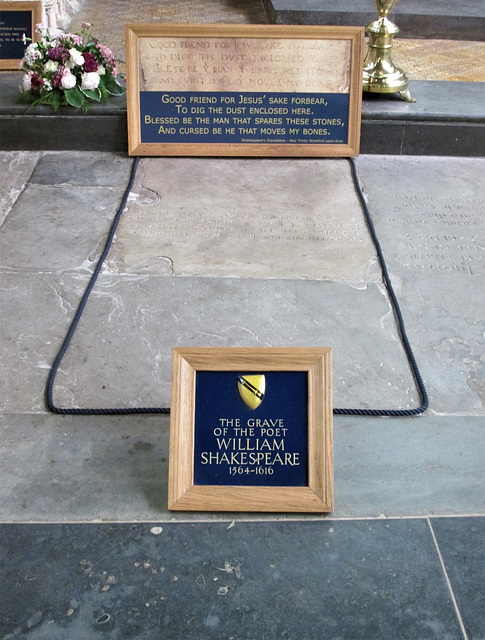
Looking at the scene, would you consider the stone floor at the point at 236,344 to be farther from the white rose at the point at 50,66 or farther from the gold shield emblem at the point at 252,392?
the white rose at the point at 50,66

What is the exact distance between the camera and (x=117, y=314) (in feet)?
8.06

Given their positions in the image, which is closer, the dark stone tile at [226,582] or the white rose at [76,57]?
the dark stone tile at [226,582]

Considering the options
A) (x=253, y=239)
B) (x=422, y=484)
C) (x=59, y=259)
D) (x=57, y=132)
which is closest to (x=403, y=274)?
(x=253, y=239)

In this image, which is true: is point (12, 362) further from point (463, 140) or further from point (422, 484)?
point (463, 140)

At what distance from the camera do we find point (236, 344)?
2.30 meters

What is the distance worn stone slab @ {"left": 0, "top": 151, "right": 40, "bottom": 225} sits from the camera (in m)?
3.24

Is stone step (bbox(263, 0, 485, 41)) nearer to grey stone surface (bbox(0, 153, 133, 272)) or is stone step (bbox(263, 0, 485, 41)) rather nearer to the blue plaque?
grey stone surface (bbox(0, 153, 133, 272))

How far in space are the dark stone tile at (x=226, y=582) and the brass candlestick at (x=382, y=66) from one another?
286cm

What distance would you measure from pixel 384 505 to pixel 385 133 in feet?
8.31

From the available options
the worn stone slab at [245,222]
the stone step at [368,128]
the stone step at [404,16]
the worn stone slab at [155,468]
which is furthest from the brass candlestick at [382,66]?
the worn stone slab at [155,468]

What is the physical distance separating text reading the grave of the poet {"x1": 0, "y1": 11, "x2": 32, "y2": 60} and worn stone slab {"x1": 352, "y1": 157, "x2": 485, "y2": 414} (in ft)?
7.48

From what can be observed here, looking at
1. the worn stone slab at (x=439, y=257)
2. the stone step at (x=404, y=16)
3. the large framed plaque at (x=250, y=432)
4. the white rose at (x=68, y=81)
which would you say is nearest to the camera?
the large framed plaque at (x=250, y=432)

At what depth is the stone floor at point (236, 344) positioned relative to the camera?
1.51m

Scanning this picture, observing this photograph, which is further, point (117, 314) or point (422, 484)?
point (117, 314)
